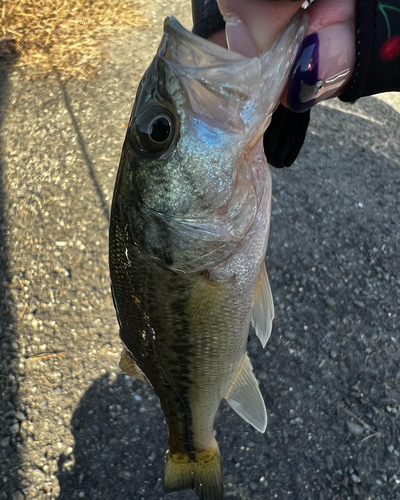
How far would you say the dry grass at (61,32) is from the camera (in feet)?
14.5

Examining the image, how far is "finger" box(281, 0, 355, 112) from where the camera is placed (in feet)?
4.25

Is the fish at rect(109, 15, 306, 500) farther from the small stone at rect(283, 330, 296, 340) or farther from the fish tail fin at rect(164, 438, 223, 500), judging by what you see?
the small stone at rect(283, 330, 296, 340)

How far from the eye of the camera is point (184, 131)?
122 centimetres

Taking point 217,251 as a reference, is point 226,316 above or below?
below

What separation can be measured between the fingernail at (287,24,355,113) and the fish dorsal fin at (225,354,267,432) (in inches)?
39.2

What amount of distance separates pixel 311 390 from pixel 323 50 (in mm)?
2047

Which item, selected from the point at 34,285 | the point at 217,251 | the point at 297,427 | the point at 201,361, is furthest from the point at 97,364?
the point at 217,251

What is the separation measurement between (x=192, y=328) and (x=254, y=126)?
668 millimetres

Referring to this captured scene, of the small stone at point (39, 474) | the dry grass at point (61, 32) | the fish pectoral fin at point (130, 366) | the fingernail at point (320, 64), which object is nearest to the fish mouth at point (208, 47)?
the fingernail at point (320, 64)

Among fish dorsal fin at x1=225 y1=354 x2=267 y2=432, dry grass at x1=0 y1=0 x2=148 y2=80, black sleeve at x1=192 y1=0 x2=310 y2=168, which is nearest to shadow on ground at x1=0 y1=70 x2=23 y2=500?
fish dorsal fin at x1=225 y1=354 x2=267 y2=432

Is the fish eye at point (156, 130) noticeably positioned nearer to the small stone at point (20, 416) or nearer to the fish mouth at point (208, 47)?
the fish mouth at point (208, 47)

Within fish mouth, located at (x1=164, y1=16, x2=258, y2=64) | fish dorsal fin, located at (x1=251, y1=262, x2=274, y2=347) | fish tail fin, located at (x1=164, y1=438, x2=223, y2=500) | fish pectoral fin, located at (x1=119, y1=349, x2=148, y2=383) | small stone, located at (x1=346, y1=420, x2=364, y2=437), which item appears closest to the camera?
fish mouth, located at (x1=164, y1=16, x2=258, y2=64)

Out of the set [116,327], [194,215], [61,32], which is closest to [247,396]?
[194,215]

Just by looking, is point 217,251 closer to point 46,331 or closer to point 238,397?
point 238,397
